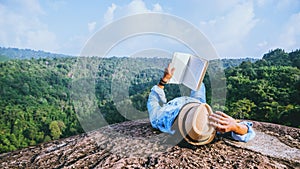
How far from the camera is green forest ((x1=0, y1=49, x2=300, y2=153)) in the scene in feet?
15.2

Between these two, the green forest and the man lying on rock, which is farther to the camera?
the green forest

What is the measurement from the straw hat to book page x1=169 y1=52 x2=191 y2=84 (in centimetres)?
48

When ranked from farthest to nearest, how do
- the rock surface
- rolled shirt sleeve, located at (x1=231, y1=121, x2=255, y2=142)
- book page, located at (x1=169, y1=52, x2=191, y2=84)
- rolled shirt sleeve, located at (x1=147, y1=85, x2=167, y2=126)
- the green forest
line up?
1. the green forest
2. rolled shirt sleeve, located at (x1=147, y1=85, x2=167, y2=126)
3. book page, located at (x1=169, y1=52, x2=191, y2=84)
4. rolled shirt sleeve, located at (x1=231, y1=121, x2=255, y2=142)
5. the rock surface

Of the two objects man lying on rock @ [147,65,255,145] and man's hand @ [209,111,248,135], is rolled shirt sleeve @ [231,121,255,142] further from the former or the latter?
man's hand @ [209,111,248,135]

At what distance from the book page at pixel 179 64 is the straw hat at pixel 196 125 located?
480mm

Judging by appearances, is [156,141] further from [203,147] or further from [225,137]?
→ [225,137]

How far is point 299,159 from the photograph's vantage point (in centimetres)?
177

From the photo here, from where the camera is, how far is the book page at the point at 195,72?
195 centimetres

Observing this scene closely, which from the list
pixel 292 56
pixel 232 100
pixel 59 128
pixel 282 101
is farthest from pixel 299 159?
pixel 59 128

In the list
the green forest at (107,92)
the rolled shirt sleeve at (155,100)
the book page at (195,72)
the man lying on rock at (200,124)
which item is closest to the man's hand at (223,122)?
the man lying on rock at (200,124)

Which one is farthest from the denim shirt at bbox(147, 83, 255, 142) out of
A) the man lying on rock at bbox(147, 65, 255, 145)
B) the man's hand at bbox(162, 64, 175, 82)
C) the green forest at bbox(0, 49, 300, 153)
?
the green forest at bbox(0, 49, 300, 153)

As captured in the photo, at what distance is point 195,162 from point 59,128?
633 inches

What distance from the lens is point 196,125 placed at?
5.84 ft

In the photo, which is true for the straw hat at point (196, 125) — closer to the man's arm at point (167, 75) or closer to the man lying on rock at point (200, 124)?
the man lying on rock at point (200, 124)
